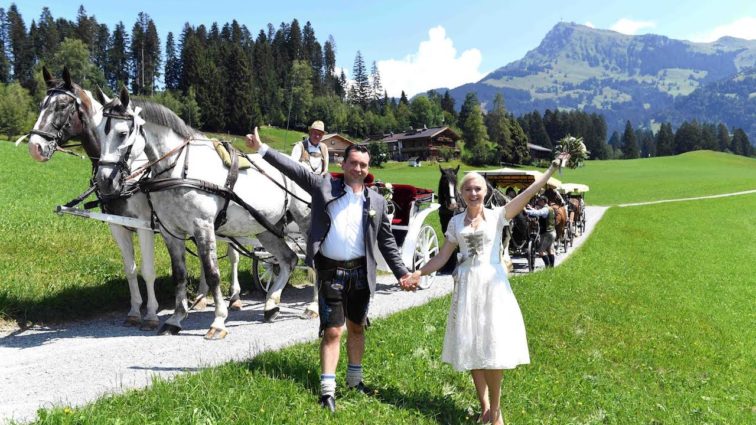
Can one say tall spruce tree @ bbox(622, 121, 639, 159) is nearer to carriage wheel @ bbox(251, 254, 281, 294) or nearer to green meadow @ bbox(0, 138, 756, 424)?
green meadow @ bbox(0, 138, 756, 424)

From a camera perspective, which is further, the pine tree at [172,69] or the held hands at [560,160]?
the pine tree at [172,69]

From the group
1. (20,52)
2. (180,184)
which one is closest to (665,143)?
(20,52)

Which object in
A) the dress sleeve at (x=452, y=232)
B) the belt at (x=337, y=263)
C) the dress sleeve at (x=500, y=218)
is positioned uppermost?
the dress sleeve at (x=500, y=218)

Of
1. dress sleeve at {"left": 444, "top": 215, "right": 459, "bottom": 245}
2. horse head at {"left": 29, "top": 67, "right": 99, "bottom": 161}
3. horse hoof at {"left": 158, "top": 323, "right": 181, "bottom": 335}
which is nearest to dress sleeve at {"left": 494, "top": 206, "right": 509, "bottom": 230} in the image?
dress sleeve at {"left": 444, "top": 215, "right": 459, "bottom": 245}

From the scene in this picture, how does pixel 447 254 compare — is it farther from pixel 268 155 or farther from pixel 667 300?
pixel 667 300

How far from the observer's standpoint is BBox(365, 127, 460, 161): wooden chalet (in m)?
101

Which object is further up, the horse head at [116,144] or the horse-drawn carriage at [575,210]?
the horse head at [116,144]

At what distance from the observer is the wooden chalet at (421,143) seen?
101 meters

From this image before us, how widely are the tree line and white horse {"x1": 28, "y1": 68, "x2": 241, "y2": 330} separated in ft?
227

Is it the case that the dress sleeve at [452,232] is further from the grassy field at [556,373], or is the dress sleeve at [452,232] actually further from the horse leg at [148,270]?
the horse leg at [148,270]

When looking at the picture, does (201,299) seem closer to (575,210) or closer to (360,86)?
(575,210)

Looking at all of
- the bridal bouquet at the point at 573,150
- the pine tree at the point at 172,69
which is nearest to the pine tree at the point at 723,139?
the pine tree at the point at 172,69

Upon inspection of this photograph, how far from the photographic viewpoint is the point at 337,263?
15.0 ft

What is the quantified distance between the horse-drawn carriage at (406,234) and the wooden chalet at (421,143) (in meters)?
86.7
